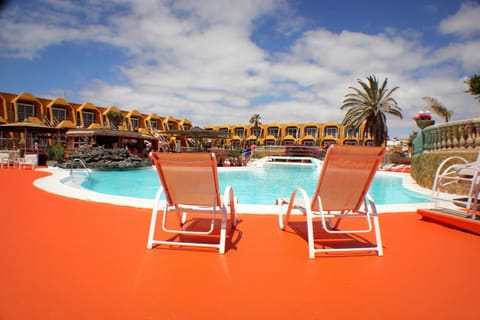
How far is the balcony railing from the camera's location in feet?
22.7

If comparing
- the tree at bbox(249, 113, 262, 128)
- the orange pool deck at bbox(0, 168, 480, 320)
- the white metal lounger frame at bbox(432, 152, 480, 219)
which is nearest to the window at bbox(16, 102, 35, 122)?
the orange pool deck at bbox(0, 168, 480, 320)

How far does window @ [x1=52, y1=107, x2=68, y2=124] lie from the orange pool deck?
122 feet

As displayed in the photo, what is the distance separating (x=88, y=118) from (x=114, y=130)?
65.6 ft

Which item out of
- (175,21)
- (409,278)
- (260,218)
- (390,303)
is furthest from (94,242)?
(175,21)

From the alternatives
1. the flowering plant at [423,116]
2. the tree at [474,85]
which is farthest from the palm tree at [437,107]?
the flowering plant at [423,116]

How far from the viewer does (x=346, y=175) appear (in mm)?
2654

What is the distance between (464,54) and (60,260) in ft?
34.3

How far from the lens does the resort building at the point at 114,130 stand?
66.0 ft

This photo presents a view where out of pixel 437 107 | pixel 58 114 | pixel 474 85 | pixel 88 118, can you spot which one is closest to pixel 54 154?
pixel 58 114

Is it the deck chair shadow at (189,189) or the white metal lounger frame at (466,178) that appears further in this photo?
the white metal lounger frame at (466,178)

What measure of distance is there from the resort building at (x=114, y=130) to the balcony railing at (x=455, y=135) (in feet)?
42.5

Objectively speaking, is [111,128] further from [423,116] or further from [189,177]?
[189,177]

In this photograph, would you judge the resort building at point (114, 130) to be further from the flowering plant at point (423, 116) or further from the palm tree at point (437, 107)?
the flowering plant at point (423, 116)

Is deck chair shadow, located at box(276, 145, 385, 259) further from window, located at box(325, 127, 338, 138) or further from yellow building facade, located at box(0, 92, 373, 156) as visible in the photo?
window, located at box(325, 127, 338, 138)
